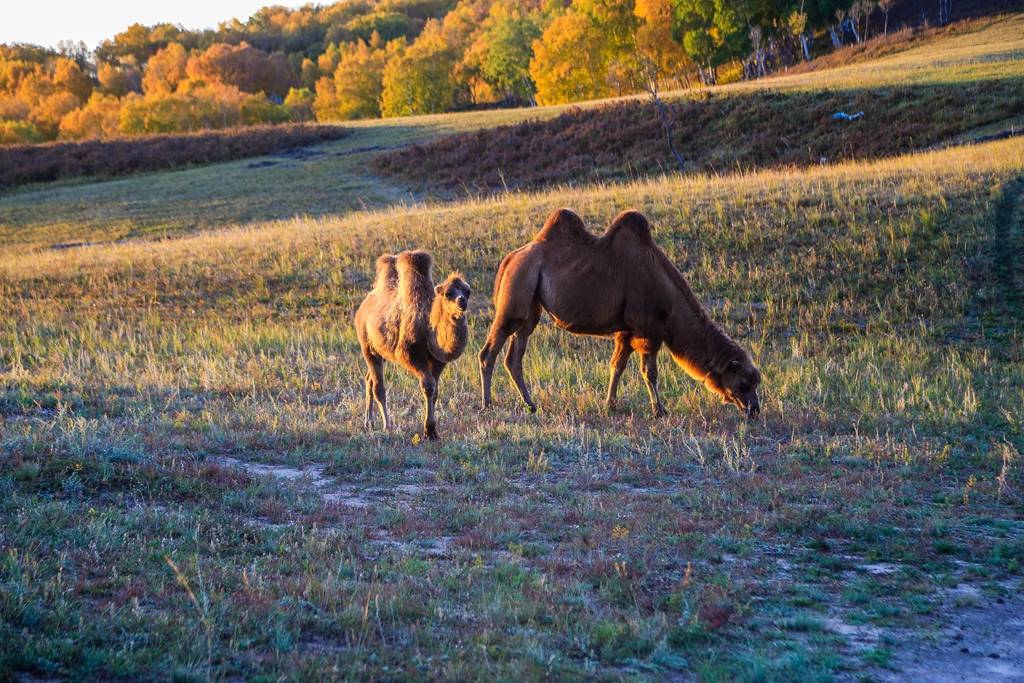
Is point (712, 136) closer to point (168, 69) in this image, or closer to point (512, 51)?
point (512, 51)

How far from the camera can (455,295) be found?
9672 millimetres

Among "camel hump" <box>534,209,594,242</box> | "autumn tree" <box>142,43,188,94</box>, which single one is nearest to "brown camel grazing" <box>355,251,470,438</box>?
"camel hump" <box>534,209,594,242</box>

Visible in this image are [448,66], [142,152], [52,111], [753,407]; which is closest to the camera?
[753,407]

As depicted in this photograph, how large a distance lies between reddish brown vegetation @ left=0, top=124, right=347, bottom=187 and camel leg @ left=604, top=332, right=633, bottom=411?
5333cm

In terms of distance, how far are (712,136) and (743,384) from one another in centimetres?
3523

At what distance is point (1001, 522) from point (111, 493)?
7222 mm

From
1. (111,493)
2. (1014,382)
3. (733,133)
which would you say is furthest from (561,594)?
(733,133)

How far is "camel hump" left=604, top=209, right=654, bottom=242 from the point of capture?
13.5 meters

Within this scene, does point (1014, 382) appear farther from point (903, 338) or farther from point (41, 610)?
point (41, 610)

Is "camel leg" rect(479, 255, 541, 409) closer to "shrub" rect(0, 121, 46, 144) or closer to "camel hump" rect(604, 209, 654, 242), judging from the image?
"camel hump" rect(604, 209, 654, 242)

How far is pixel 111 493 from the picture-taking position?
8.15m

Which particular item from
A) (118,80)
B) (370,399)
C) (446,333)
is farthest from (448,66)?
(446,333)

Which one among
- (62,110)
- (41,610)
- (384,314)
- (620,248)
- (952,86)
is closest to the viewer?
(41,610)

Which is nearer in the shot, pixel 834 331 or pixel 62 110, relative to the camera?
pixel 834 331
